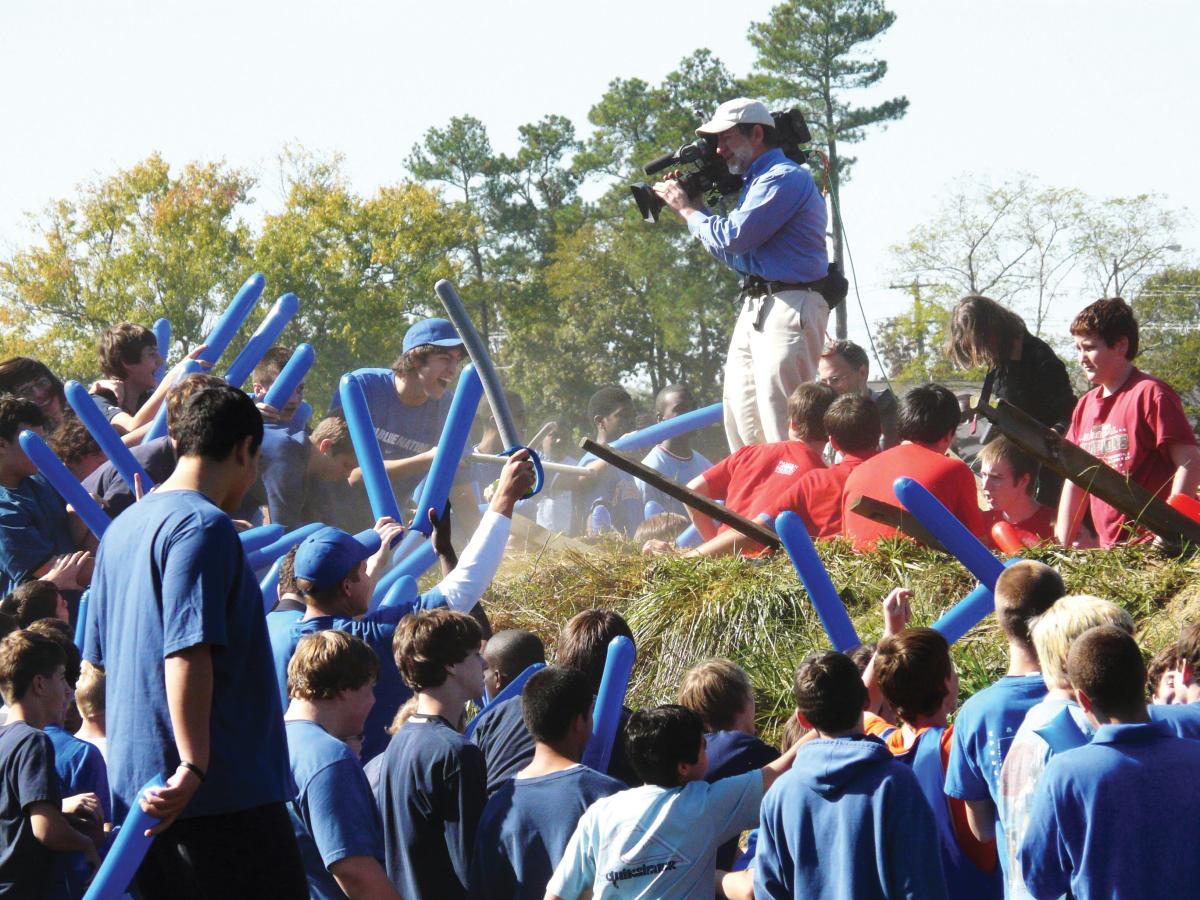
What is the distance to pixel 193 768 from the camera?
327 cm

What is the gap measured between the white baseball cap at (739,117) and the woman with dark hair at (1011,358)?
1669 mm

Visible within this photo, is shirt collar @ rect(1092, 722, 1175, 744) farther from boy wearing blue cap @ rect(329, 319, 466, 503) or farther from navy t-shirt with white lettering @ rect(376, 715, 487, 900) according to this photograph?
boy wearing blue cap @ rect(329, 319, 466, 503)

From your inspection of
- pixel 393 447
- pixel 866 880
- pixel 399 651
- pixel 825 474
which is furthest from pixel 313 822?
pixel 393 447

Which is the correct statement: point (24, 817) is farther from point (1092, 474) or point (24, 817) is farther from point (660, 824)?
point (1092, 474)

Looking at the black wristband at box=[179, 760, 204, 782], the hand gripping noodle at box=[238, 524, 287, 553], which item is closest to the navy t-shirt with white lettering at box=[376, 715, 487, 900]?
the black wristband at box=[179, 760, 204, 782]

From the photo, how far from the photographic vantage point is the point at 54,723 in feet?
16.3

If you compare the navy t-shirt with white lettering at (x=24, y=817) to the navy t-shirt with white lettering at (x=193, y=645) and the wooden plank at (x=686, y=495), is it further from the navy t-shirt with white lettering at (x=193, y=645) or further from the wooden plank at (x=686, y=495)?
the wooden plank at (x=686, y=495)

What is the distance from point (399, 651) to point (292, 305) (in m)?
3.28

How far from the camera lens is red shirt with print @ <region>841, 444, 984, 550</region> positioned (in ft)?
20.2

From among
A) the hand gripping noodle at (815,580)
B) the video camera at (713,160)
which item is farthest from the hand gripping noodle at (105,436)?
the video camera at (713,160)

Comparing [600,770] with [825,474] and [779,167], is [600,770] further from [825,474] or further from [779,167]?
[779,167]

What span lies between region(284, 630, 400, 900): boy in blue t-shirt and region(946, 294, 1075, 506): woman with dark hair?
3.63m

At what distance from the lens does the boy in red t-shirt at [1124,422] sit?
228 inches

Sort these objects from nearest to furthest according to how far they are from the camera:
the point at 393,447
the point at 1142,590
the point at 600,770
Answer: the point at 600,770
the point at 1142,590
the point at 393,447
